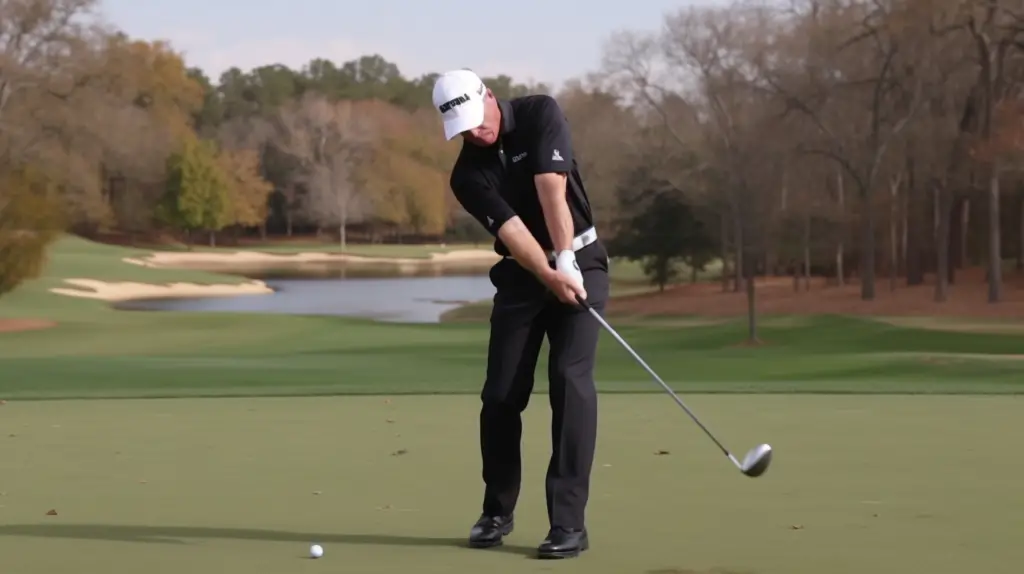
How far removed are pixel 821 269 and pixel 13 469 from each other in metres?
45.5

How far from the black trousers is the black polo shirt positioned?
164mm

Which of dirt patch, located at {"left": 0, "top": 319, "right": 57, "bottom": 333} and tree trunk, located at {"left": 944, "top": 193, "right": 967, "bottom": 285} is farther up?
tree trunk, located at {"left": 944, "top": 193, "right": 967, "bottom": 285}

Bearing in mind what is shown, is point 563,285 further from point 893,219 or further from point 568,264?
point 893,219

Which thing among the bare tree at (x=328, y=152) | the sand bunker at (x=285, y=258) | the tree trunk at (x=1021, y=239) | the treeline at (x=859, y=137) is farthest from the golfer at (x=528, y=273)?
the bare tree at (x=328, y=152)

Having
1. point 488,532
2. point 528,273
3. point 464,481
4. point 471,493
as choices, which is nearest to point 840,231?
point 464,481

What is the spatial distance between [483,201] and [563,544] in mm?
1246

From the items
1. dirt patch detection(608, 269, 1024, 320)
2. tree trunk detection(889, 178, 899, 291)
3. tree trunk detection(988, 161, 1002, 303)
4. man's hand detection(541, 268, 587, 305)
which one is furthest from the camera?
tree trunk detection(889, 178, 899, 291)

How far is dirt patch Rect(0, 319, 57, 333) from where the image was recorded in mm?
33094

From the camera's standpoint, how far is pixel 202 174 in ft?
288

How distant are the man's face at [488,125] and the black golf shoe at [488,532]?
1306mm

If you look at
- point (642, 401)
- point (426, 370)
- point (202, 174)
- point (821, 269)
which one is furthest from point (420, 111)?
point (642, 401)

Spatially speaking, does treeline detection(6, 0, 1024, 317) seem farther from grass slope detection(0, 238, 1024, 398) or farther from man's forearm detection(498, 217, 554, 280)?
man's forearm detection(498, 217, 554, 280)

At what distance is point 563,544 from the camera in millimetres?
4785

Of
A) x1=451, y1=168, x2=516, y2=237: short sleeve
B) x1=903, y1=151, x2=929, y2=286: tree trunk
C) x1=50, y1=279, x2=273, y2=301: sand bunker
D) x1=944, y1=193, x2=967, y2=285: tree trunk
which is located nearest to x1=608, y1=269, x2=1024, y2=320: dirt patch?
x1=944, y1=193, x2=967, y2=285: tree trunk
